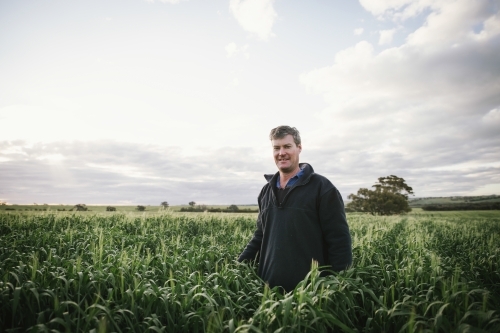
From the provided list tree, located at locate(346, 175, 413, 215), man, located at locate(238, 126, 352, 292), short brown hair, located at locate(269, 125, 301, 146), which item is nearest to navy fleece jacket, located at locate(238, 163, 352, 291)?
man, located at locate(238, 126, 352, 292)

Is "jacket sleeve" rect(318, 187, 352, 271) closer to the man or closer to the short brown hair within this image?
the man

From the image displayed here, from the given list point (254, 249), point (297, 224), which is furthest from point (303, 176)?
point (254, 249)

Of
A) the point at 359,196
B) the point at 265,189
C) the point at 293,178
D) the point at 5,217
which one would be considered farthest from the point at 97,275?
the point at 359,196

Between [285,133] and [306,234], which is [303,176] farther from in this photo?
[306,234]

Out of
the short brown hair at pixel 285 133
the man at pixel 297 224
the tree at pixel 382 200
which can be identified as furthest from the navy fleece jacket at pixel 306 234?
the tree at pixel 382 200

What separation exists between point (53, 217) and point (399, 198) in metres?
62.8

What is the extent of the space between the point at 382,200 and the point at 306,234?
61.1m

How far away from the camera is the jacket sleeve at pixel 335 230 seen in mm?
3652

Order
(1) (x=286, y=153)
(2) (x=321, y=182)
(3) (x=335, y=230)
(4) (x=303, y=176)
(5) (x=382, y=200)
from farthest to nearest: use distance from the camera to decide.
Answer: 1. (5) (x=382, y=200)
2. (1) (x=286, y=153)
3. (4) (x=303, y=176)
4. (2) (x=321, y=182)
5. (3) (x=335, y=230)

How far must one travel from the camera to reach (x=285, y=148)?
4176 mm

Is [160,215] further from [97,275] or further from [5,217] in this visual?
[97,275]

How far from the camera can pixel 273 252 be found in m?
3.97

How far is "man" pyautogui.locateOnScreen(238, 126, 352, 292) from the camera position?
146 inches

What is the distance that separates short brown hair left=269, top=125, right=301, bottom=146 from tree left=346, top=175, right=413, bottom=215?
5939cm
